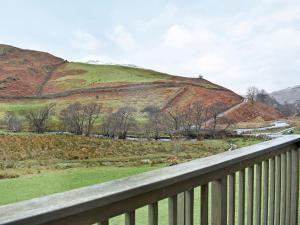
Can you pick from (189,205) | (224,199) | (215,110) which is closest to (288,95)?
(215,110)

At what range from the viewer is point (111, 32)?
75.3 inches

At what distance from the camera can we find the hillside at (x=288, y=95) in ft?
9.45

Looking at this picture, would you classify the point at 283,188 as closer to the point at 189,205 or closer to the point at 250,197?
the point at 250,197

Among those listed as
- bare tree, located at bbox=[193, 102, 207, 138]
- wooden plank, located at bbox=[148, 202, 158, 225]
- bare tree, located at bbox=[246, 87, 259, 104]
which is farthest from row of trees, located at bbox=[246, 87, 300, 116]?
Answer: wooden plank, located at bbox=[148, 202, 158, 225]

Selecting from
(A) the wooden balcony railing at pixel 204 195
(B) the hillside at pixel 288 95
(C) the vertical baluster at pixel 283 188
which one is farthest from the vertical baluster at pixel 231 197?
(B) the hillside at pixel 288 95

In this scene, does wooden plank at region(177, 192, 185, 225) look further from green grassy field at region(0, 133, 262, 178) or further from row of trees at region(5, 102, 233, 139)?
row of trees at region(5, 102, 233, 139)

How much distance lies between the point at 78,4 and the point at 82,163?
690 mm

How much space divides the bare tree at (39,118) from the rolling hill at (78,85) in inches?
1.3

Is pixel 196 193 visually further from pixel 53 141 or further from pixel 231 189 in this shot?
pixel 53 141

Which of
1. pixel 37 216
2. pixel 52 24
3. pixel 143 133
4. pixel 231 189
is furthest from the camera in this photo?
pixel 143 133

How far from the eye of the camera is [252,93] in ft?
8.33

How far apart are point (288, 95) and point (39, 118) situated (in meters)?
2.19

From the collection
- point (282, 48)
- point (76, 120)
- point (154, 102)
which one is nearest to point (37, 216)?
point (76, 120)

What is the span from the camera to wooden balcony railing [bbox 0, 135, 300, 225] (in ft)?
1.81
